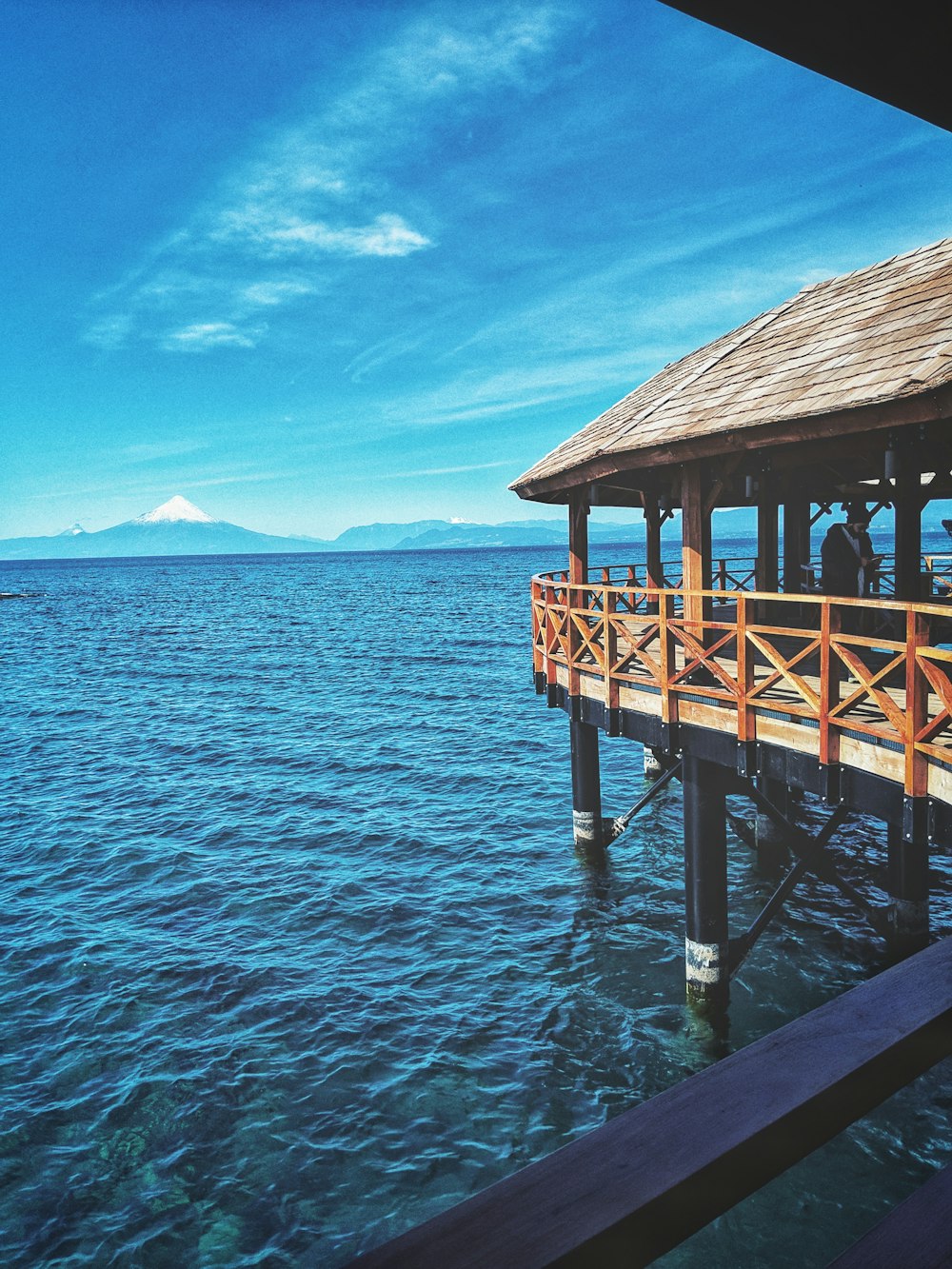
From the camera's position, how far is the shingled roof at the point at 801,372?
802cm

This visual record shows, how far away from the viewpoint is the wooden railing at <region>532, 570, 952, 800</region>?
22.4ft

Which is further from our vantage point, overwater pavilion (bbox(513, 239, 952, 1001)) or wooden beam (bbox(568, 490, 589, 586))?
wooden beam (bbox(568, 490, 589, 586))

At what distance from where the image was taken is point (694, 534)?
Result: 32.9 feet

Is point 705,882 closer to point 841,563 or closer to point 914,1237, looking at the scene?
point 841,563

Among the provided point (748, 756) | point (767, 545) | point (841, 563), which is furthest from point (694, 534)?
point (767, 545)

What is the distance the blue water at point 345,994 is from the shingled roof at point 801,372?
22.1 feet

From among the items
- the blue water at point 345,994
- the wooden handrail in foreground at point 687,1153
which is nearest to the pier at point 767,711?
the wooden handrail in foreground at point 687,1153

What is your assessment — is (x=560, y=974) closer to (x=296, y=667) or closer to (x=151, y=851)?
(x=151, y=851)

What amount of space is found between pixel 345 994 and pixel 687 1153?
1097 centimetres

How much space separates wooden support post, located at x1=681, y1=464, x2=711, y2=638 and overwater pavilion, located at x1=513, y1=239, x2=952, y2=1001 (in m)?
0.02

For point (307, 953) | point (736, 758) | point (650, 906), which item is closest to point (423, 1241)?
point (736, 758)

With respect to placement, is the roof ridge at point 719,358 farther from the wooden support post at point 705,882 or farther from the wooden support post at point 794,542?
the wooden support post at point 705,882

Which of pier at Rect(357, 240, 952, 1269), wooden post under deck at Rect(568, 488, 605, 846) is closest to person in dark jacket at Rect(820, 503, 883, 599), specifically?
pier at Rect(357, 240, 952, 1269)

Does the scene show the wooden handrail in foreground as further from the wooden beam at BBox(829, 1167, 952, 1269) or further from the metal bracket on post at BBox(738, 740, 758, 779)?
the metal bracket on post at BBox(738, 740, 758, 779)
